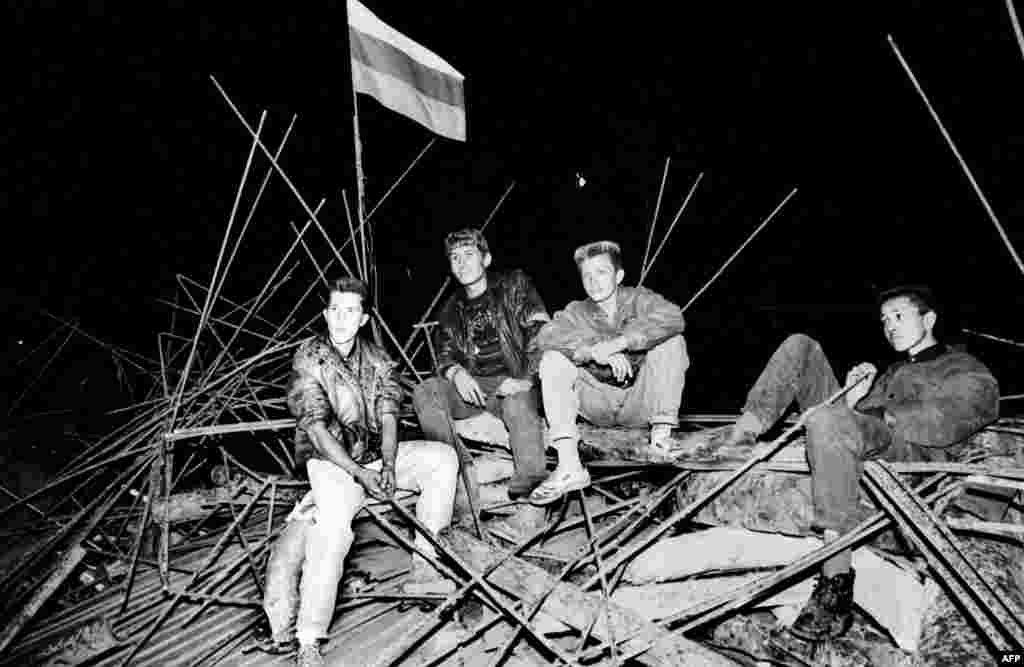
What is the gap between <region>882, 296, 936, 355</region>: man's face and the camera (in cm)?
342

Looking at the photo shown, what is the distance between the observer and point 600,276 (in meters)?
3.89

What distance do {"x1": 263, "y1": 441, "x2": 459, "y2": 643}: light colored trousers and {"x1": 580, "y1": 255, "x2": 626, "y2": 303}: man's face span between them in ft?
5.29

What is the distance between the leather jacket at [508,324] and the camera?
14.5 ft

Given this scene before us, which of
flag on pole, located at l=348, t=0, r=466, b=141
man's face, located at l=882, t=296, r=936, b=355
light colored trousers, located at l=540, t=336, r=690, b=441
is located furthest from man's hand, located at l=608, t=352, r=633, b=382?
flag on pole, located at l=348, t=0, r=466, b=141

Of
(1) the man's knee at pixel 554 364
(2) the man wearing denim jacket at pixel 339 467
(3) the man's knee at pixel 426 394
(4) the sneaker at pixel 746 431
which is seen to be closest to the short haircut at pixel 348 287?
(2) the man wearing denim jacket at pixel 339 467

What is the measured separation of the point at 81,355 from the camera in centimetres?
761

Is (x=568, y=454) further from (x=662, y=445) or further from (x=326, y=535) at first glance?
Answer: (x=326, y=535)

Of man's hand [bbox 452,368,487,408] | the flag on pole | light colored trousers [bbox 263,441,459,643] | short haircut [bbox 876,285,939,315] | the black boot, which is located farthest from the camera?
the flag on pole

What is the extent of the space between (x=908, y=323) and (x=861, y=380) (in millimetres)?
470

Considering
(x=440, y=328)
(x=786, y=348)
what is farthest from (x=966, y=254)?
(x=440, y=328)

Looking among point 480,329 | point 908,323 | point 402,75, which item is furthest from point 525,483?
point 402,75

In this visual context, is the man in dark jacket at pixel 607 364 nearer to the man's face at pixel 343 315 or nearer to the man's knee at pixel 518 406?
the man's knee at pixel 518 406

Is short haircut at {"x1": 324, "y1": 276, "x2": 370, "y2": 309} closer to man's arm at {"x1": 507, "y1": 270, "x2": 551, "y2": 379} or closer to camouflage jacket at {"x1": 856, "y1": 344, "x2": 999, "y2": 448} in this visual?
man's arm at {"x1": 507, "y1": 270, "x2": 551, "y2": 379}

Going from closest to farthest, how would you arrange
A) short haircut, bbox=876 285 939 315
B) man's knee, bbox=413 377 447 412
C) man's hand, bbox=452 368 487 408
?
short haircut, bbox=876 285 939 315 → man's knee, bbox=413 377 447 412 → man's hand, bbox=452 368 487 408
